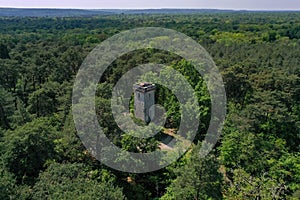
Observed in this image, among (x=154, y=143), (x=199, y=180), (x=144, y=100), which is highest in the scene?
(x=144, y=100)

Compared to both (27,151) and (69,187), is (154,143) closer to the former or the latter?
(69,187)

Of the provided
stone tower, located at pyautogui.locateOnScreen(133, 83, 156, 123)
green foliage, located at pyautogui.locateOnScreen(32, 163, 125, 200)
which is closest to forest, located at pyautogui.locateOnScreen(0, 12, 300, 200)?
green foliage, located at pyautogui.locateOnScreen(32, 163, 125, 200)

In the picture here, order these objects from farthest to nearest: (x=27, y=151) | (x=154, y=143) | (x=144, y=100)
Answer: (x=144, y=100)
(x=154, y=143)
(x=27, y=151)

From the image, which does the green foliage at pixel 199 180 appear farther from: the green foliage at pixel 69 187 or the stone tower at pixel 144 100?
the stone tower at pixel 144 100

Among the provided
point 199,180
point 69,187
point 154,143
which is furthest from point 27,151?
point 199,180

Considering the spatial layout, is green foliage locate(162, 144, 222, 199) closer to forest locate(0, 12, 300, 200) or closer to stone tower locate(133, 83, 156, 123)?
forest locate(0, 12, 300, 200)

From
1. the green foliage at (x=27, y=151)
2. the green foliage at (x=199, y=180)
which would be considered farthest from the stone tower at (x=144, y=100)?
the green foliage at (x=199, y=180)

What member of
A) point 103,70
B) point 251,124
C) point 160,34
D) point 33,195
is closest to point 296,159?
point 251,124

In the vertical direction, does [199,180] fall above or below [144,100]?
below

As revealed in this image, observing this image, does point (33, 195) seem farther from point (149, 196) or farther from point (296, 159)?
point (296, 159)
